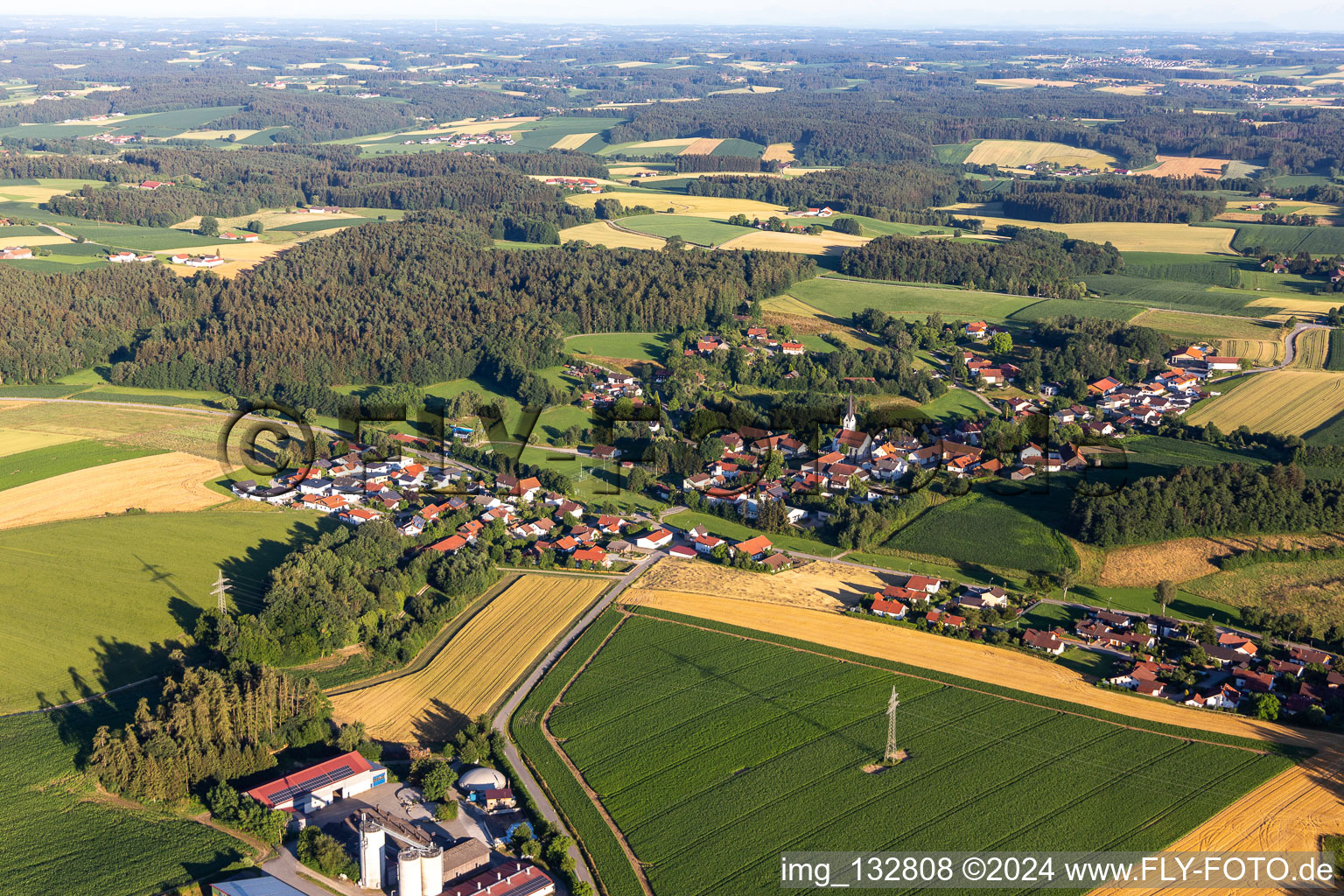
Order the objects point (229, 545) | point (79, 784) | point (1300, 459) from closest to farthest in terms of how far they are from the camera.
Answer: point (79, 784), point (229, 545), point (1300, 459)

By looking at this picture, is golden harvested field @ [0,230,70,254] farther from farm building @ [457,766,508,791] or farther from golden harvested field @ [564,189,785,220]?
farm building @ [457,766,508,791]

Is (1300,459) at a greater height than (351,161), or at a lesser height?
lesser

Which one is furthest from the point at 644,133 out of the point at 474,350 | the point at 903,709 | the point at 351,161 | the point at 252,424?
the point at 903,709

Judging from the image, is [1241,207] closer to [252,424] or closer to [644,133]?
[644,133]

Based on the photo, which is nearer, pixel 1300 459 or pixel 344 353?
pixel 1300 459

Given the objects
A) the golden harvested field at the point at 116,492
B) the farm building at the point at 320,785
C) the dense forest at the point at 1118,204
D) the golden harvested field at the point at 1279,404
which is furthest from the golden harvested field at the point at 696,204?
the farm building at the point at 320,785

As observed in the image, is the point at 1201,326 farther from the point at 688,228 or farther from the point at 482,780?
the point at 482,780

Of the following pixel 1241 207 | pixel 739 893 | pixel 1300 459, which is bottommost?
pixel 739 893

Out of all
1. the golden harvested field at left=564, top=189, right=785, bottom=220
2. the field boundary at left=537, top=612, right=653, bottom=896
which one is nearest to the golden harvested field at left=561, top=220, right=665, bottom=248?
the golden harvested field at left=564, top=189, right=785, bottom=220
